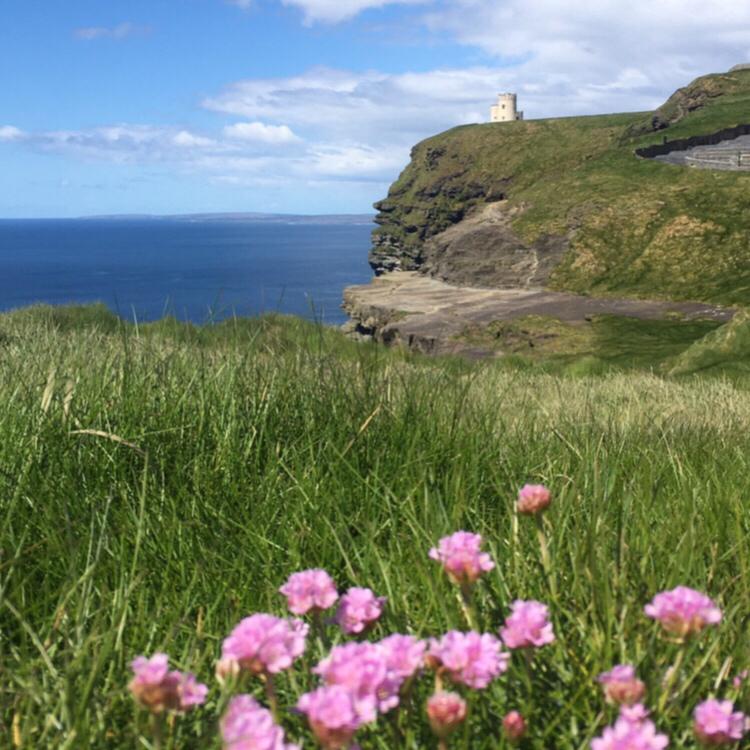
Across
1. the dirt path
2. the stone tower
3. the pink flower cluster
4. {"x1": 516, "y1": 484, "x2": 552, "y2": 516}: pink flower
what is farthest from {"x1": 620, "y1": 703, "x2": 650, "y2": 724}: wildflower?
the stone tower

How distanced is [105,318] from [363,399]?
15.7m

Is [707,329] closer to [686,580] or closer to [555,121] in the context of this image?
[686,580]

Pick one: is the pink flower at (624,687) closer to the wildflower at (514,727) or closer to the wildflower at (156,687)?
the wildflower at (514,727)

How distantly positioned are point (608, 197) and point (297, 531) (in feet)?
226

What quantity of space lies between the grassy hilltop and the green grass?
48402 mm

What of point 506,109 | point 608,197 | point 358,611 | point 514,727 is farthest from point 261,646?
point 506,109

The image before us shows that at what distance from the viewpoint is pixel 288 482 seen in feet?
9.43

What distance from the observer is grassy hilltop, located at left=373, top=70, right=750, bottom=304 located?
56.0 metres

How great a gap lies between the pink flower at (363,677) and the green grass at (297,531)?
212 mm

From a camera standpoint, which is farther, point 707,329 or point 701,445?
point 707,329

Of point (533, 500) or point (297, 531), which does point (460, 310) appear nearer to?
point (297, 531)

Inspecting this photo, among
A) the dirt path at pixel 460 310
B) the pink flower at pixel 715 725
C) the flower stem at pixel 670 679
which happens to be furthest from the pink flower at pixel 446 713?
the dirt path at pixel 460 310

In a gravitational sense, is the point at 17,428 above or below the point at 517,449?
above

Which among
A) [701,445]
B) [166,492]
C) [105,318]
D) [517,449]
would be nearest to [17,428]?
[166,492]
